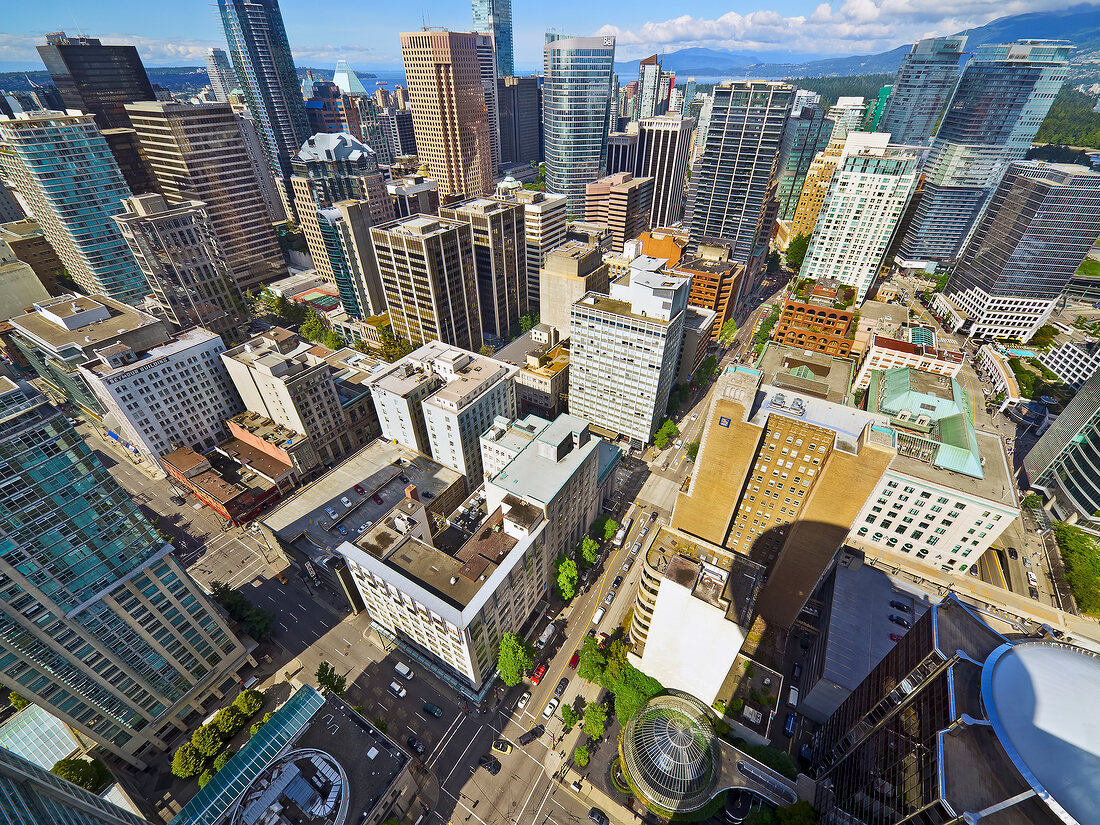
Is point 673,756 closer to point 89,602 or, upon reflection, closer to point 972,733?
point 972,733

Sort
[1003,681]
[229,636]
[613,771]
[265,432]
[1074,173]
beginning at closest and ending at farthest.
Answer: [1003,681] → [613,771] → [229,636] → [265,432] → [1074,173]

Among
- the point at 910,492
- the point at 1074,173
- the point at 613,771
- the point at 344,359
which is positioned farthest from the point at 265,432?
the point at 1074,173

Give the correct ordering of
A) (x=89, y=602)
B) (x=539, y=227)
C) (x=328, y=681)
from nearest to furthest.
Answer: (x=89, y=602), (x=328, y=681), (x=539, y=227)

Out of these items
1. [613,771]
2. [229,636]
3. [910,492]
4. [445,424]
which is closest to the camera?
[613,771]

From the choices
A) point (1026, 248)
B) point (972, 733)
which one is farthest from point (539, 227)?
point (1026, 248)

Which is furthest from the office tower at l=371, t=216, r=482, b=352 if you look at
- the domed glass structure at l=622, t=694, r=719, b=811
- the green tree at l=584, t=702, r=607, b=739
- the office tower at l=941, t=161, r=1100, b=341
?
the office tower at l=941, t=161, r=1100, b=341

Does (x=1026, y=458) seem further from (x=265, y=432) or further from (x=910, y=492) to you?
(x=265, y=432)
